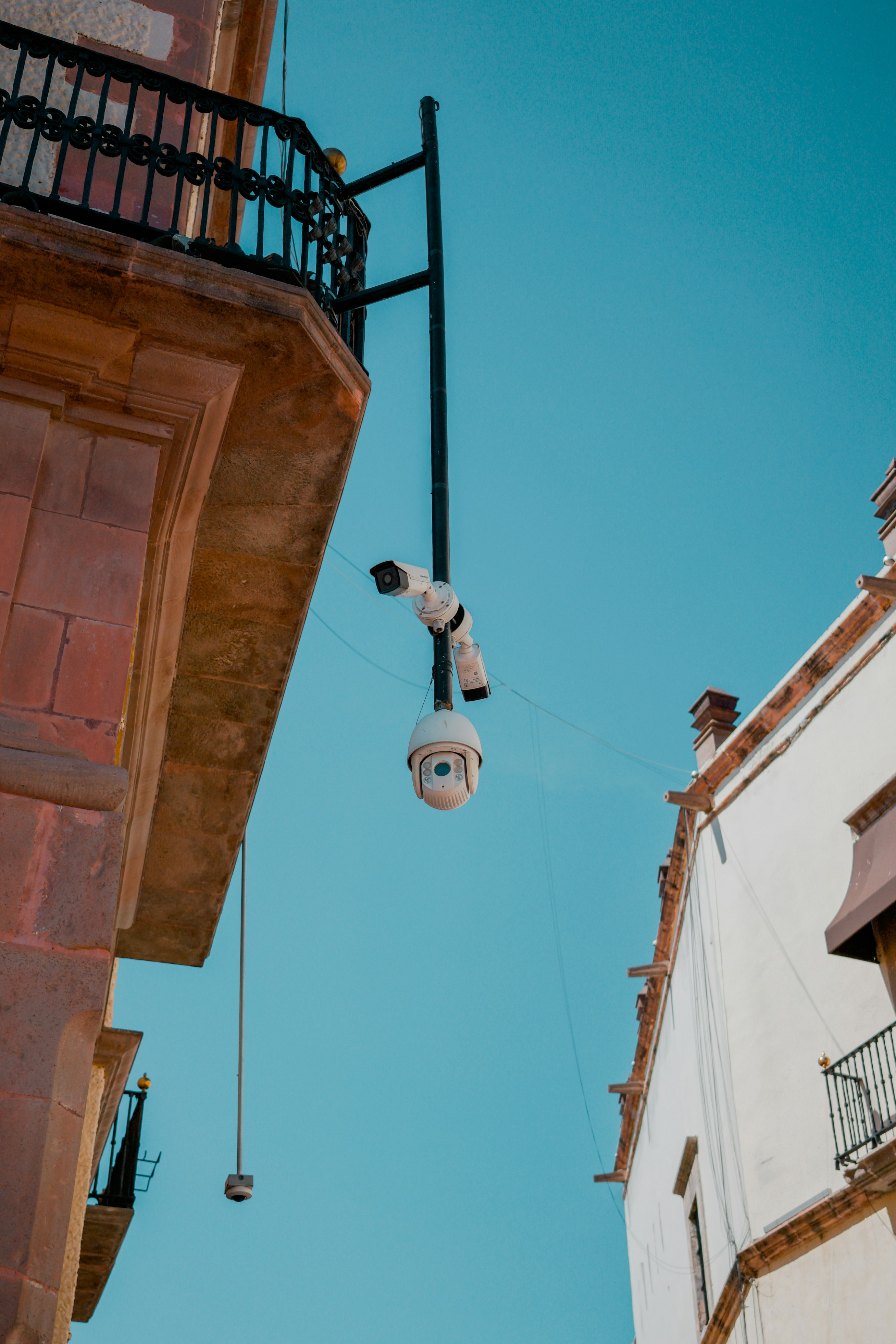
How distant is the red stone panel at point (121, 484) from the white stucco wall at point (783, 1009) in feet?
34.7

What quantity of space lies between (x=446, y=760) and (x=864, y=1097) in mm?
9002

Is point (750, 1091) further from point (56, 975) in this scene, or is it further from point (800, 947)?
point (56, 975)

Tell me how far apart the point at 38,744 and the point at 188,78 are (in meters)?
3.91

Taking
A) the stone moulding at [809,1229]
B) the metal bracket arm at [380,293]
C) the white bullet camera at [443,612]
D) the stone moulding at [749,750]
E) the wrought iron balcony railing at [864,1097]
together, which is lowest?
the stone moulding at [809,1229]

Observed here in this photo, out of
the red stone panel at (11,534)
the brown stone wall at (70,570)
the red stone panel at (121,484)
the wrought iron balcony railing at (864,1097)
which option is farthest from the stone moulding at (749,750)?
the red stone panel at (11,534)

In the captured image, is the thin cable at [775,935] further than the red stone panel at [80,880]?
Yes

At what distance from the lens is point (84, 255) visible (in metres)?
4.98

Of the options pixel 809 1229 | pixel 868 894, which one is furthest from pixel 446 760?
pixel 809 1229

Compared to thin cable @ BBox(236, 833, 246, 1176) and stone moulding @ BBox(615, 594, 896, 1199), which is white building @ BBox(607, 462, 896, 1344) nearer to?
stone moulding @ BBox(615, 594, 896, 1199)

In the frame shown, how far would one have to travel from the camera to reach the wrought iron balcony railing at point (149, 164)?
5285 millimetres

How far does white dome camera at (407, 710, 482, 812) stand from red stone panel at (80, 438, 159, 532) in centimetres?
156

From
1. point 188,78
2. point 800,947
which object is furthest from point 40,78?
point 800,947

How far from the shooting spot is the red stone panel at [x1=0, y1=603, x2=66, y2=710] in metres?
4.56

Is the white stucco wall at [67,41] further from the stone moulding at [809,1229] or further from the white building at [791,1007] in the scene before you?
the stone moulding at [809,1229]
